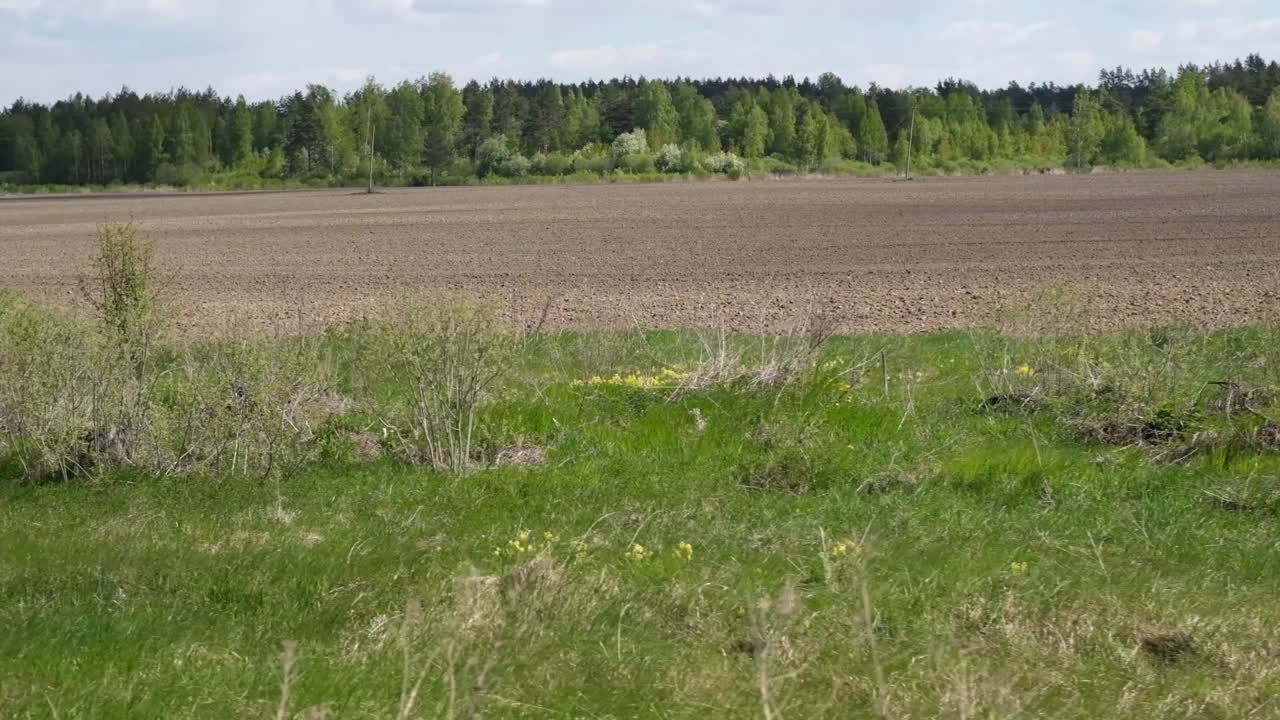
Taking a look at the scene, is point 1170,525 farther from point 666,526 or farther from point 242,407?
point 242,407

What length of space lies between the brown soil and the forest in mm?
45491

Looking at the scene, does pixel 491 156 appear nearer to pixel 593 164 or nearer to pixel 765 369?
pixel 593 164

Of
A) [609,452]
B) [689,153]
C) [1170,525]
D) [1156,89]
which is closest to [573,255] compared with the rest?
[609,452]

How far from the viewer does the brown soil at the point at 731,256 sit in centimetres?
2258

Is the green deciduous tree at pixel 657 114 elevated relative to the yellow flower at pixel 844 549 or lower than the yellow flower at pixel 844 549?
elevated

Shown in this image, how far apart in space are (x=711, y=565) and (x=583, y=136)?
137781mm

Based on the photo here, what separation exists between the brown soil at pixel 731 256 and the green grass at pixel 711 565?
2.38 m

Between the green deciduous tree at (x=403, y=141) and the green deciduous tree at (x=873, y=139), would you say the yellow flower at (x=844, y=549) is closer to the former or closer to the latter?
the green deciduous tree at (x=403, y=141)

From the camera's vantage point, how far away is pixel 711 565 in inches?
281

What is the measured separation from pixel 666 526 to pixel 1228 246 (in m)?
31.5

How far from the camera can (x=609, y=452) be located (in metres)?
10.3

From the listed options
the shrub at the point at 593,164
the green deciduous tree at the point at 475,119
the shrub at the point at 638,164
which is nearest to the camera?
the shrub at the point at 638,164

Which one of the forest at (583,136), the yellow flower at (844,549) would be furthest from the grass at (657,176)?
the yellow flower at (844,549)

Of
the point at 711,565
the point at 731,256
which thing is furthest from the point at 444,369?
the point at 731,256
